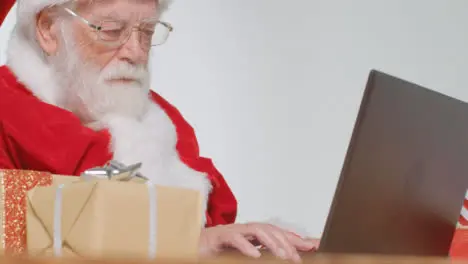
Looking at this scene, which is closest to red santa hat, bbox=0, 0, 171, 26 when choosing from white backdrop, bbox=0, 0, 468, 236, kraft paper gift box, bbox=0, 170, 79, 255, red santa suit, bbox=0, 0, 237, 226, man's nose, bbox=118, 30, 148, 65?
red santa suit, bbox=0, 0, 237, 226

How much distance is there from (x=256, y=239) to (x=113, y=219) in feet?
0.70

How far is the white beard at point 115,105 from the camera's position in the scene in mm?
1338

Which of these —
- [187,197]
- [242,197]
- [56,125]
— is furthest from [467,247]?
[242,197]

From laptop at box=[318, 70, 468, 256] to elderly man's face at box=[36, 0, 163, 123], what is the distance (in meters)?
0.62

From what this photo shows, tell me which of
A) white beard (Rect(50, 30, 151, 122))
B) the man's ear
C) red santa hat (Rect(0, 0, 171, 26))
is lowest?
white beard (Rect(50, 30, 151, 122))

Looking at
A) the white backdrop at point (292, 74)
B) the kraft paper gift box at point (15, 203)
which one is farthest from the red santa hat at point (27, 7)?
the white backdrop at point (292, 74)

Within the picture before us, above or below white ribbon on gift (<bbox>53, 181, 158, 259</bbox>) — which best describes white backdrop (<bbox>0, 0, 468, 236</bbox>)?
above

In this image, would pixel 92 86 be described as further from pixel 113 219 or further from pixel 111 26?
pixel 113 219

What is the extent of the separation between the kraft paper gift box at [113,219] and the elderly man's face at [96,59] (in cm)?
48

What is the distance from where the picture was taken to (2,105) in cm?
124

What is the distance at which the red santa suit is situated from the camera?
1232mm

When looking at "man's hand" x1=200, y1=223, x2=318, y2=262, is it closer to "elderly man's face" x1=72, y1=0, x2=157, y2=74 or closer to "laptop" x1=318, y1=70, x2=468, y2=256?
"laptop" x1=318, y1=70, x2=468, y2=256

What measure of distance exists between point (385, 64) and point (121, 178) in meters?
1.47

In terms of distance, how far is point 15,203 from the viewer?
0.91 meters
